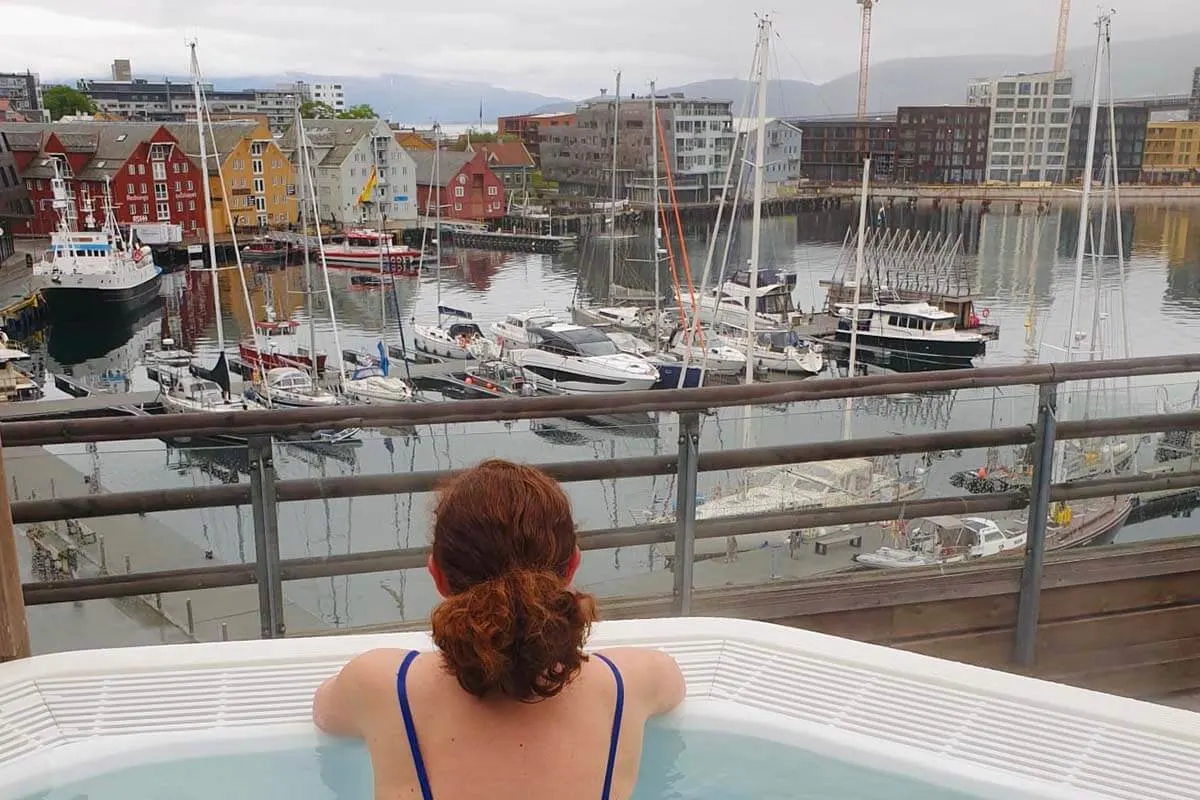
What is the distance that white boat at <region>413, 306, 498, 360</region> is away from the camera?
20594 mm

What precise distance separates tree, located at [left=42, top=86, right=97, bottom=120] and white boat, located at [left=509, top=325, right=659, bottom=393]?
93.7 ft

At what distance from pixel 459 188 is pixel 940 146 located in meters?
16.3

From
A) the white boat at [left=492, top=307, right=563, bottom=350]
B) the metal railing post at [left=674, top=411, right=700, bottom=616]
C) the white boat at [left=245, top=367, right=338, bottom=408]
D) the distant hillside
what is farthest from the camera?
the distant hillside

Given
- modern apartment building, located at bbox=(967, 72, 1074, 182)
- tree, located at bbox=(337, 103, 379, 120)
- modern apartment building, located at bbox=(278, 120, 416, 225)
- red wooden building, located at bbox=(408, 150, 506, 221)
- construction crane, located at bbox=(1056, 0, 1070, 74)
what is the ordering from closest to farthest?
modern apartment building, located at bbox=(967, 72, 1074, 182)
modern apartment building, located at bbox=(278, 120, 416, 225)
red wooden building, located at bbox=(408, 150, 506, 221)
construction crane, located at bbox=(1056, 0, 1070, 74)
tree, located at bbox=(337, 103, 379, 120)

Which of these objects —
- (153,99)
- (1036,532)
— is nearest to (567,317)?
(1036,532)

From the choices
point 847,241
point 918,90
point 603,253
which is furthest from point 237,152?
point 918,90

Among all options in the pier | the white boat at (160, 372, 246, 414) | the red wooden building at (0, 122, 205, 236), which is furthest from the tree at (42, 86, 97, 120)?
the pier

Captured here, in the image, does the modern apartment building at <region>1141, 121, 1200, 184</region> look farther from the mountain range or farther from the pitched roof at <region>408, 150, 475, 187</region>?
the pitched roof at <region>408, 150, 475, 187</region>

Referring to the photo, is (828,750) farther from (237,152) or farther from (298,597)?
(237,152)

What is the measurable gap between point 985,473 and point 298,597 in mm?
1393

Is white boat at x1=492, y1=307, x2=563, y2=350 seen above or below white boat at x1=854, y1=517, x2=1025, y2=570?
below

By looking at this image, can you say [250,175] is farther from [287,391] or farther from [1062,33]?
[1062,33]

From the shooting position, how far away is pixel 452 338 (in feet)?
70.0

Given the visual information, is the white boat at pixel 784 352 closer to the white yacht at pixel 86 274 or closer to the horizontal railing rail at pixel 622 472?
the white yacht at pixel 86 274
